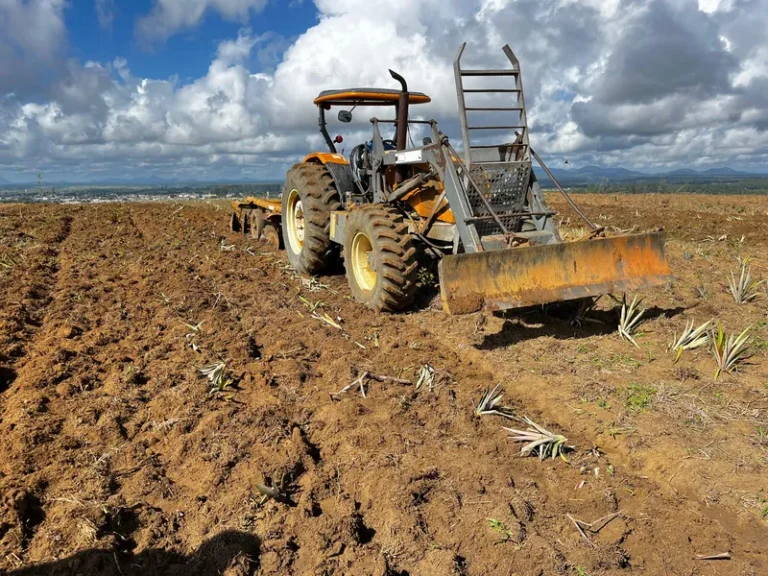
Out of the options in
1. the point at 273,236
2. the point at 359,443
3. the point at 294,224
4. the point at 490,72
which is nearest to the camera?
the point at 359,443

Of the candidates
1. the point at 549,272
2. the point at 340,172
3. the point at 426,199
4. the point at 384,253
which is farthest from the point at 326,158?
the point at 549,272

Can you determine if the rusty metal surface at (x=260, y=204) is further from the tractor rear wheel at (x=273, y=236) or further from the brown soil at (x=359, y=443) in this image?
the brown soil at (x=359, y=443)

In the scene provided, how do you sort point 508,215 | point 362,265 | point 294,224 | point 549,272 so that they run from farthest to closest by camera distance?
point 294,224 → point 362,265 → point 508,215 → point 549,272

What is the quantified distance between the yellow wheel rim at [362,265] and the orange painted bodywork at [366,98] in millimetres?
2180

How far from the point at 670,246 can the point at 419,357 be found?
6887mm

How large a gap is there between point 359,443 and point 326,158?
561cm

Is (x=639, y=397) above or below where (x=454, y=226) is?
below

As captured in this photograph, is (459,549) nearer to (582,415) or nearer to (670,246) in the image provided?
(582,415)

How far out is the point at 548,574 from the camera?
2.57 m

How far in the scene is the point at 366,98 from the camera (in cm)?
757

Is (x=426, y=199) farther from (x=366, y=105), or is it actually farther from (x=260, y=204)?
(x=260, y=204)

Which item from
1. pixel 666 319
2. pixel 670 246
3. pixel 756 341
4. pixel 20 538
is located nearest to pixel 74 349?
pixel 20 538

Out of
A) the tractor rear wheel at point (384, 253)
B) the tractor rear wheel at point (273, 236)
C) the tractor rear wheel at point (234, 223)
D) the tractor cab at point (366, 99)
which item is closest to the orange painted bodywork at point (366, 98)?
the tractor cab at point (366, 99)

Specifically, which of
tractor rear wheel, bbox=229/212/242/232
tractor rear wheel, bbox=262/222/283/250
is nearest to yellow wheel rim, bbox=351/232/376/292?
tractor rear wheel, bbox=262/222/283/250
